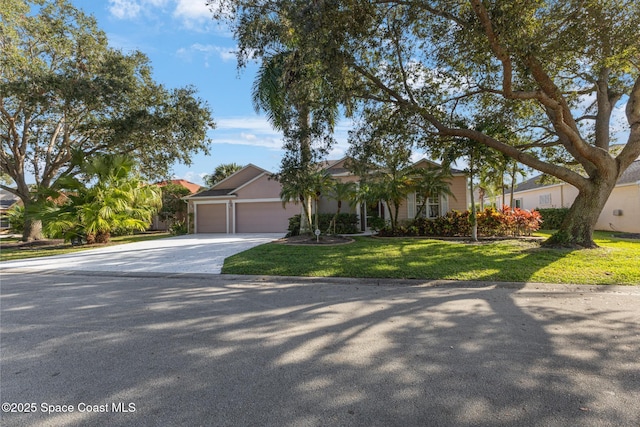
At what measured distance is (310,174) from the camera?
477 inches

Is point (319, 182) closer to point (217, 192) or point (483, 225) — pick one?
point (483, 225)

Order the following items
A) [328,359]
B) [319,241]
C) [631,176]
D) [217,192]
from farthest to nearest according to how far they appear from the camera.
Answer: [217,192], [631,176], [319,241], [328,359]

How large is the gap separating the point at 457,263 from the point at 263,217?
52.1 feet

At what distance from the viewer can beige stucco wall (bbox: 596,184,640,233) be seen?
16.9 meters

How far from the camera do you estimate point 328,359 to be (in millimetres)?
3445

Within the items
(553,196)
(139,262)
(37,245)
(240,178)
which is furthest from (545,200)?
(37,245)

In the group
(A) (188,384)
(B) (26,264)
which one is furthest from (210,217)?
(A) (188,384)

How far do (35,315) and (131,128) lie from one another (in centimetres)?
1318

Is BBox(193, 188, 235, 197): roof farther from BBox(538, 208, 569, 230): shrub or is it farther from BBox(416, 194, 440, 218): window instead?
BBox(538, 208, 569, 230): shrub

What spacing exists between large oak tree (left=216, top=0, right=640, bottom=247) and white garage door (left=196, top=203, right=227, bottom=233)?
15167 millimetres

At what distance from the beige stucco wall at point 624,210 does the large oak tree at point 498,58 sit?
23.2 ft

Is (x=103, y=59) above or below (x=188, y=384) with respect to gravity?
above

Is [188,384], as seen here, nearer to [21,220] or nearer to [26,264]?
[26,264]

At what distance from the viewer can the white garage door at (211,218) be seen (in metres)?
23.2
